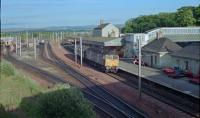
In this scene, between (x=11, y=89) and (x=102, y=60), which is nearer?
(x=11, y=89)

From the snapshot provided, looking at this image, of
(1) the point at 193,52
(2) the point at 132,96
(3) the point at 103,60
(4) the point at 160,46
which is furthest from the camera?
(3) the point at 103,60

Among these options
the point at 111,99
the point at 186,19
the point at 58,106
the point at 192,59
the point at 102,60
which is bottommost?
the point at 111,99

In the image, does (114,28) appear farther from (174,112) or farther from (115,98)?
(174,112)

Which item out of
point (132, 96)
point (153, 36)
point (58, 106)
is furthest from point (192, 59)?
point (153, 36)

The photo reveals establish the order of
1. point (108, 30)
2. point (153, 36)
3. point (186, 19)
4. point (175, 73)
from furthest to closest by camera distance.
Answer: point (108, 30), point (186, 19), point (153, 36), point (175, 73)

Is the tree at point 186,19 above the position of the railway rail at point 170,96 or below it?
above

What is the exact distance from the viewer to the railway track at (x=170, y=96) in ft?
93.0

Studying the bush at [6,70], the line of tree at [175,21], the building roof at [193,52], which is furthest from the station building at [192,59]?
the line of tree at [175,21]

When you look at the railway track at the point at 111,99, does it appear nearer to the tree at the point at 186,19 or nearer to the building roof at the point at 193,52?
the building roof at the point at 193,52

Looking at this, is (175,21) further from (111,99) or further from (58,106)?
(58,106)

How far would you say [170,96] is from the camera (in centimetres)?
3338

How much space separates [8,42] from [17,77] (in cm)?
6348

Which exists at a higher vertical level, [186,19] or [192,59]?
[186,19]

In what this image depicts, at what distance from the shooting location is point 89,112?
24156 millimetres
